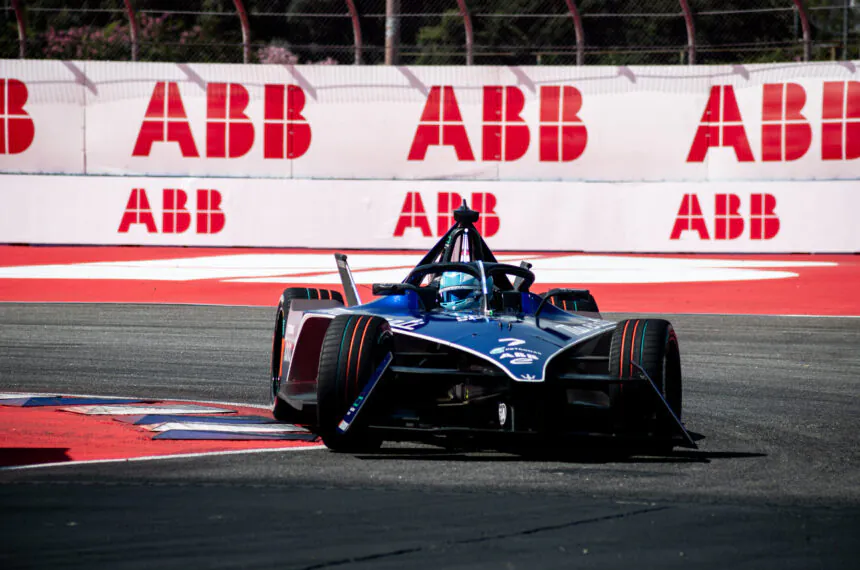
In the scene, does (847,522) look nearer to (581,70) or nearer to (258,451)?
(258,451)

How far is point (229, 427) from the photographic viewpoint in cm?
768

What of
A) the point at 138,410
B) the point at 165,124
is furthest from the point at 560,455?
the point at 165,124

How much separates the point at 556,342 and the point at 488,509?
1.82 m

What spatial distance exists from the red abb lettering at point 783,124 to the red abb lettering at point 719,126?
1.32 ft

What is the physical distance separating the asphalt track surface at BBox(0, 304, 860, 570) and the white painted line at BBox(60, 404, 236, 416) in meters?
0.66

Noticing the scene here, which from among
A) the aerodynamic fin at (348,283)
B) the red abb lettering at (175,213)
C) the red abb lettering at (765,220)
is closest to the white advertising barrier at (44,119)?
the red abb lettering at (175,213)

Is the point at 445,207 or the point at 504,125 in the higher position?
the point at 504,125

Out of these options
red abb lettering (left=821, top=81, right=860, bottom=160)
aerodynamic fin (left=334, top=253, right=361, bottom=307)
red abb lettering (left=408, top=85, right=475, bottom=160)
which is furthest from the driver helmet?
red abb lettering (left=821, top=81, right=860, bottom=160)

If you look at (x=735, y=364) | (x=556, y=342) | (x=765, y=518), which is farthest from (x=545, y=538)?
(x=735, y=364)

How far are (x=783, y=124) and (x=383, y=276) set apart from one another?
7639mm

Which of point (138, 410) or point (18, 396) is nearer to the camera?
point (138, 410)

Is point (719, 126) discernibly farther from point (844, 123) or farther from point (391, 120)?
point (391, 120)

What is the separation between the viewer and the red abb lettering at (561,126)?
22.8m

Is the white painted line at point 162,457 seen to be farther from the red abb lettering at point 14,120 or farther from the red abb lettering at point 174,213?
the red abb lettering at point 14,120
